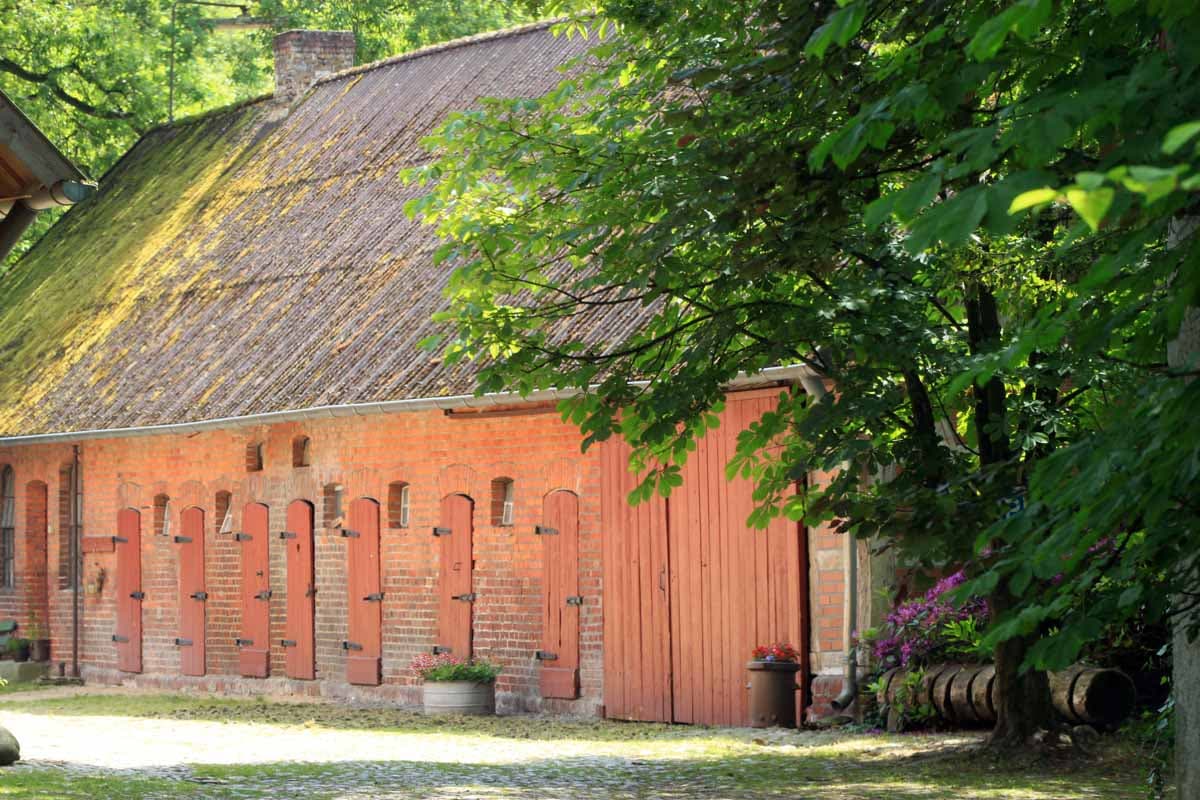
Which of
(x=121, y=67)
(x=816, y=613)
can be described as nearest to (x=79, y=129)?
(x=121, y=67)

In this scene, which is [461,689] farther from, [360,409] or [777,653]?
[777,653]

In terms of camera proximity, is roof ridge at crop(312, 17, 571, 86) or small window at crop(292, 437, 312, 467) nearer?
small window at crop(292, 437, 312, 467)

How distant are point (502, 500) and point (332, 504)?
249 centimetres

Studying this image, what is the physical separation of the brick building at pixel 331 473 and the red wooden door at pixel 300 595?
1.1 inches

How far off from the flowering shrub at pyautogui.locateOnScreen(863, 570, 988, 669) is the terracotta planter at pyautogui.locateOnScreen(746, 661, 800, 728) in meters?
0.84

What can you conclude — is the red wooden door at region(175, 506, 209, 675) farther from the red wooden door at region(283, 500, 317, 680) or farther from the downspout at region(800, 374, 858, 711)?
the downspout at region(800, 374, 858, 711)

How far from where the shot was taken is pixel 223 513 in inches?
776

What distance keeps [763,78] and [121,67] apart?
76.6 ft

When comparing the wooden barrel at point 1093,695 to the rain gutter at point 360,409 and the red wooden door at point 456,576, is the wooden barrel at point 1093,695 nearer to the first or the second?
the rain gutter at point 360,409

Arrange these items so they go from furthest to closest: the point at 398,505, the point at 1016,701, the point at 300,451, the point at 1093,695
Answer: the point at 300,451
the point at 398,505
the point at 1093,695
the point at 1016,701

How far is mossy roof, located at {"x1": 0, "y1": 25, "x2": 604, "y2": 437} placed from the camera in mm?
17938

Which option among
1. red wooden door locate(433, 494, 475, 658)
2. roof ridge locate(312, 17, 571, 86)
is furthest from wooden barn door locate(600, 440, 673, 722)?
roof ridge locate(312, 17, 571, 86)

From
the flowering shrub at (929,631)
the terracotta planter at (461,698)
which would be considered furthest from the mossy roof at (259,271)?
the flowering shrub at (929,631)

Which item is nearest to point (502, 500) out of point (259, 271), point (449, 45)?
point (259, 271)
